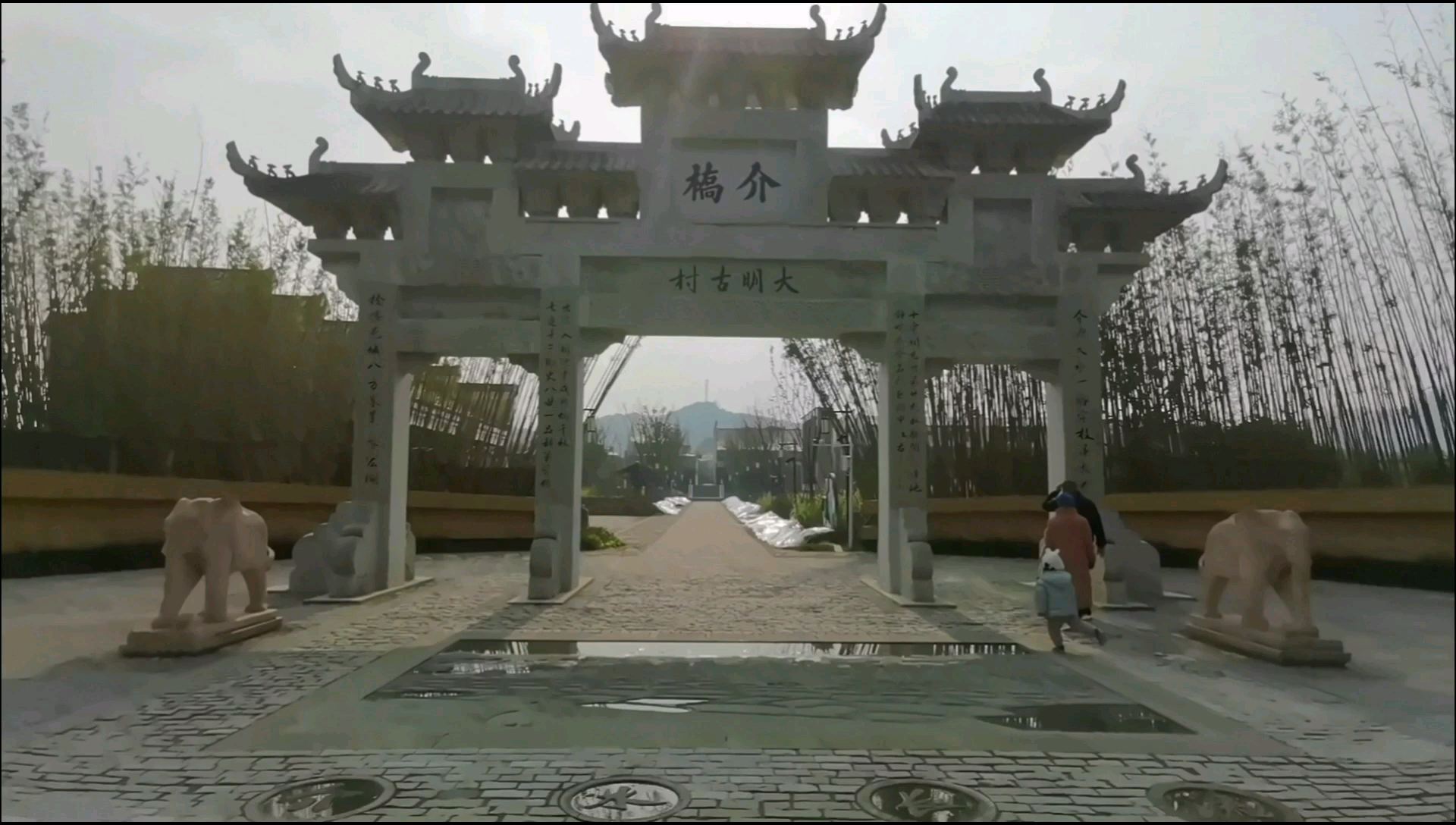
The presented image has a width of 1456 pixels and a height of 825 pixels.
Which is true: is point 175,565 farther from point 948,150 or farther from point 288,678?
point 948,150

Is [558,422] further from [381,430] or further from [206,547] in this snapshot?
[206,547]

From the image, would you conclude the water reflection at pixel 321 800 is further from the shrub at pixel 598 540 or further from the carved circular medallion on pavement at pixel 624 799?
the shrub at pixel 598 540

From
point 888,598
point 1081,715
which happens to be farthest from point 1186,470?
point 888,598

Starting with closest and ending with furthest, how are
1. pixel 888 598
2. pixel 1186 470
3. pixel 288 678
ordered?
pixel 1186 470 → pixel 288 678 → pixel 888 598

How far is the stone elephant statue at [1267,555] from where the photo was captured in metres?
2.06

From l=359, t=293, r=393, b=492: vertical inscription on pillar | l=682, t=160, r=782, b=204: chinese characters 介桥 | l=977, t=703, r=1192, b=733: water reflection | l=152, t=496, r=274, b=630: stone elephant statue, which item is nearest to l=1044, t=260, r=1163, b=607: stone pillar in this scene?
l=682, t=160, r=782, b=204: chinese characters 介桥

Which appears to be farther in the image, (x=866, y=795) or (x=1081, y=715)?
(x=1081, y=715)

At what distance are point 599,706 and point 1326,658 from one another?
2939mm

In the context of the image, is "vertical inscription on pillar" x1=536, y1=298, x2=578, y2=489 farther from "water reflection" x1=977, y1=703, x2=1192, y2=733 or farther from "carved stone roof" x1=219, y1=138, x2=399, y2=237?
"water reflection" x1=977, y1=703, x2=1192, y2=733

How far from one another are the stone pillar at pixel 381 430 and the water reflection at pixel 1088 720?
610 cm

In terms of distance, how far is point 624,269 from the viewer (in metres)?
8.32

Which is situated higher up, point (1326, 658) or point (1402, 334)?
point (1402, 334)

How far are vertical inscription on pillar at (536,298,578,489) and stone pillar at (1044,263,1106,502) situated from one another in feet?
16.1

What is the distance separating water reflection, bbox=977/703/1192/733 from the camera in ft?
11.9
